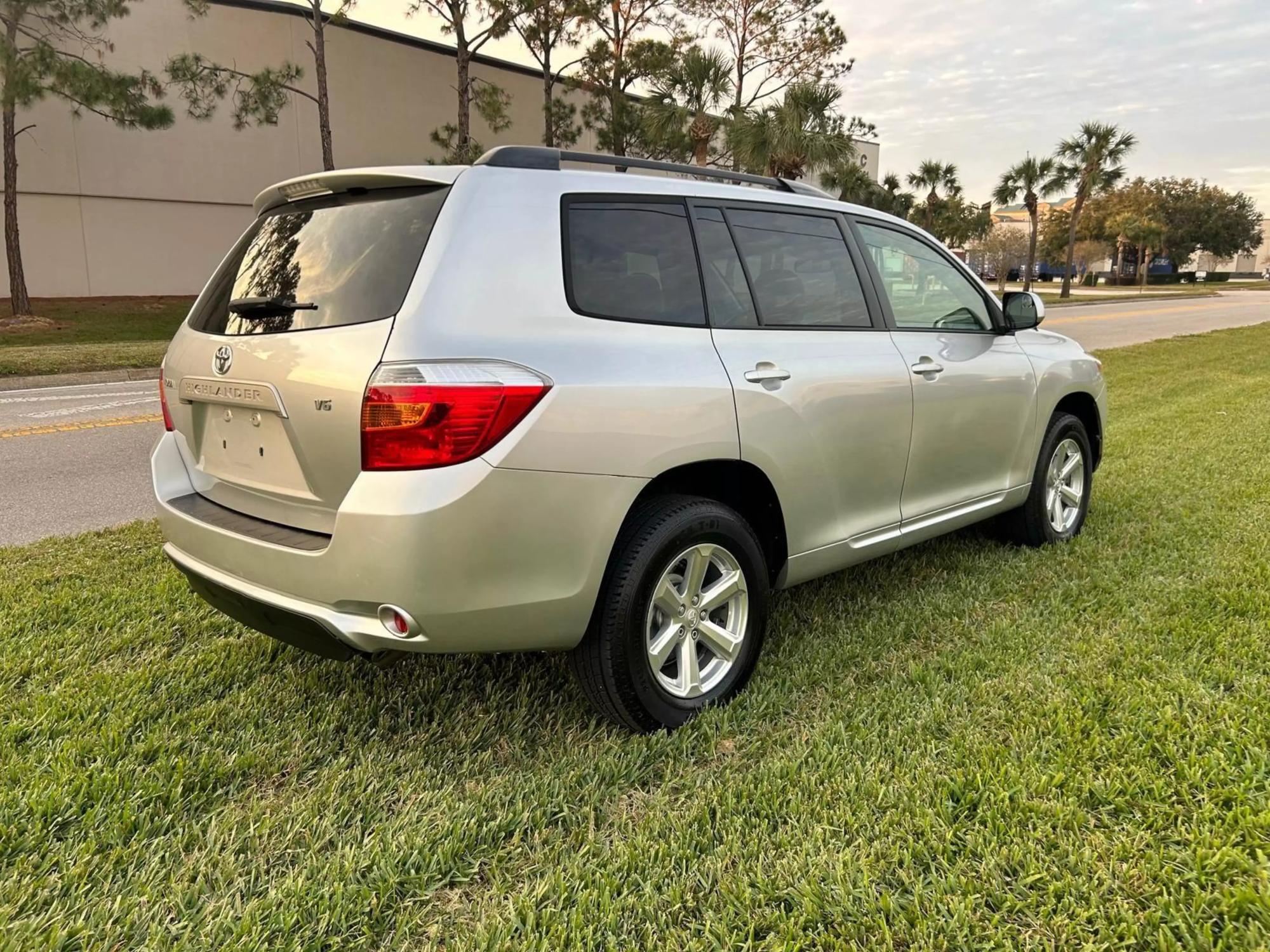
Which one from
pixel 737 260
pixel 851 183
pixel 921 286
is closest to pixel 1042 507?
pixel 921 286

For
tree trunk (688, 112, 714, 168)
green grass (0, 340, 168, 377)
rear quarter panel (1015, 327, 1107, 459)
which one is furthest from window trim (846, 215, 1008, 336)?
tree trunk (688, 112, 714, 168)

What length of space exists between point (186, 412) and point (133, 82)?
71.8 ft

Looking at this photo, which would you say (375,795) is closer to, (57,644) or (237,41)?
(57,644)

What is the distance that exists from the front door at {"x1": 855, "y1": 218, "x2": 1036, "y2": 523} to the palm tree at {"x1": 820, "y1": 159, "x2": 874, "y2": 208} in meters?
33.0

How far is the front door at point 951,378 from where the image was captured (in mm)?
3662

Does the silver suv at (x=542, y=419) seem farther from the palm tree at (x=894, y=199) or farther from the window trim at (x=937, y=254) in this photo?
the palm tree at (x=894, y=199)

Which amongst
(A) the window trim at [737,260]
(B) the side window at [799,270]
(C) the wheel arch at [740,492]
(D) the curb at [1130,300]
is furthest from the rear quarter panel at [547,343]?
(D) the curb at [1130,300]

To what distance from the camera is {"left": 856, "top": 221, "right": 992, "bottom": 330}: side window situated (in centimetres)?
378

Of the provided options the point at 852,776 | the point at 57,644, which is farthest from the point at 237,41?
the point at 852,776

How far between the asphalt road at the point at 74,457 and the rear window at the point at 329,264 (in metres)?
3.12

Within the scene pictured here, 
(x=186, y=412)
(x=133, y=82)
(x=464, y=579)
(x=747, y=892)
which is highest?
(x=133, y=82)

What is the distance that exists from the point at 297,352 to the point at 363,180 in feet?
2.03

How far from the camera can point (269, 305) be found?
2.62 m

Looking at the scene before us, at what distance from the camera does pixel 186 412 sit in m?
2.93
